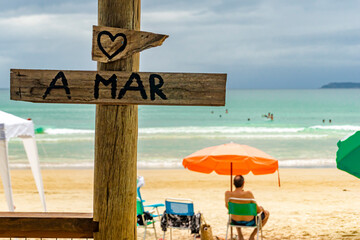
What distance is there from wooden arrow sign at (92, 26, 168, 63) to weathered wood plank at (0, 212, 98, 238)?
1.08 metres

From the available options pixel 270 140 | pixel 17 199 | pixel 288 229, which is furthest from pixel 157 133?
pixel 288 229

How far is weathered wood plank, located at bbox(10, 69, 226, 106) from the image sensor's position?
272cm

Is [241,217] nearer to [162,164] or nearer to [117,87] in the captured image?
[117,87]

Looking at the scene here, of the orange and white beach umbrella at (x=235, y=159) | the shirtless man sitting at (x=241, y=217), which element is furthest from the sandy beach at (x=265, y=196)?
the orange and white beach umbrella at (x=235, y=159)

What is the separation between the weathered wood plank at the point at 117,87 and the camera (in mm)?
2723

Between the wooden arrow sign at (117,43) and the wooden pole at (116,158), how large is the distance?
13 cm

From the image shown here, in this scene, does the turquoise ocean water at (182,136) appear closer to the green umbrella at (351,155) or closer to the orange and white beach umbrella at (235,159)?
the orange and white beach umbrella at (235,159)

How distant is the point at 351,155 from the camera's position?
16.6 ft

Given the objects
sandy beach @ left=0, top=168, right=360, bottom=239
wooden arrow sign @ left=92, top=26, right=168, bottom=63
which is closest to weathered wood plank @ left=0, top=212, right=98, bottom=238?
wooden arrow sign @ left=92, top=26, right=168, bottom=63

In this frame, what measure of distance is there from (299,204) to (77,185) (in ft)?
21.3

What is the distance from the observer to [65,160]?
20.4 m

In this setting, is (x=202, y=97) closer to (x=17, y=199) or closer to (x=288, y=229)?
(x=288, y=229)

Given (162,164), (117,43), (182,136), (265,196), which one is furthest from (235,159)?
(182,136)

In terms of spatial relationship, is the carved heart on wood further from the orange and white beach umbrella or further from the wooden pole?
the orange and white beach umbrella
